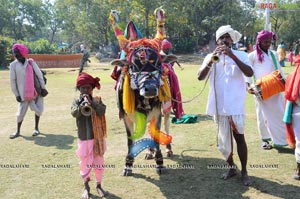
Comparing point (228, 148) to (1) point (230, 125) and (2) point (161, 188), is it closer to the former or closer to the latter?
(1) point (230, 125)

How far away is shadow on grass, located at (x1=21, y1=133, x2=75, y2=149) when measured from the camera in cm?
702

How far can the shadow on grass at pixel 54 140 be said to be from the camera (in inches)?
276

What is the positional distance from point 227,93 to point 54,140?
167 inches

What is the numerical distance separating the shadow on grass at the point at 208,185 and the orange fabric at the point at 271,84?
136 centimetres

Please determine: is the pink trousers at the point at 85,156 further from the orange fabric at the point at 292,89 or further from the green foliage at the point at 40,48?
the green foliage at the point at 40,48

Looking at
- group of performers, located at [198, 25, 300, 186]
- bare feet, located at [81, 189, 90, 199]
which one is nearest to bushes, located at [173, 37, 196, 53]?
group of performers, located at [198, 25, 300, 186]

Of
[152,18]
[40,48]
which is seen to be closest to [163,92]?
[40,48]

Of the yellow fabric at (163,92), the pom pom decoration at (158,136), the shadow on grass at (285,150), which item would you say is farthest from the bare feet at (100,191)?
the shadow on grass at (285,150)

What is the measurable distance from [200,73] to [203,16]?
41.6 metres

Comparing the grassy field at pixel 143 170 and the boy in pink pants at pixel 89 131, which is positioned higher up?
the boy in pink pants at pixel 89 131

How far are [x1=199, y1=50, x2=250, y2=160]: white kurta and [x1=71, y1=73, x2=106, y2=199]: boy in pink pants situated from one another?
4.85ft

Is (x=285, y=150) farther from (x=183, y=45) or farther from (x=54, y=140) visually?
(x=183, y=45)

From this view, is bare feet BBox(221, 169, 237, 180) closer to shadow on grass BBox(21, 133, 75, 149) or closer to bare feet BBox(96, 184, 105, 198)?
bare feet BBox(96, 184, 105, 198)

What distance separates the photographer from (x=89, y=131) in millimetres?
4508
